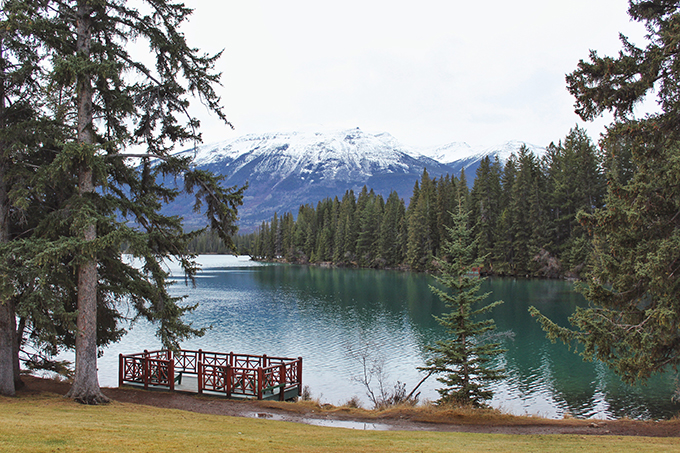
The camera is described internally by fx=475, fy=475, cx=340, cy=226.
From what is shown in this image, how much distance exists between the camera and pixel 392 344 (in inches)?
1182

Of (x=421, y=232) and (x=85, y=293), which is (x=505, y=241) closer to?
(x=421, y=232)

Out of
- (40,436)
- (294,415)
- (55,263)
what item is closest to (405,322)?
(294,415)

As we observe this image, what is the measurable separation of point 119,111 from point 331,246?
Answer: 11111 centimetres

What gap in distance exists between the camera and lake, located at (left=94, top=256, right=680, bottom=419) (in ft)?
66.6

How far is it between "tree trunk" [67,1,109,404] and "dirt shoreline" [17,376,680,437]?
230 centimetres

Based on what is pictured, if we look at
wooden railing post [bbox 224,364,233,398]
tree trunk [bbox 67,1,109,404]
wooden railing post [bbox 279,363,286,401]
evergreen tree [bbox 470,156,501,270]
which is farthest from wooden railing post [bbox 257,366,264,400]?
evergreen tree [bbox 470,156,501,270]

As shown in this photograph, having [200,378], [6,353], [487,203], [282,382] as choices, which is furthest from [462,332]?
[487,203]

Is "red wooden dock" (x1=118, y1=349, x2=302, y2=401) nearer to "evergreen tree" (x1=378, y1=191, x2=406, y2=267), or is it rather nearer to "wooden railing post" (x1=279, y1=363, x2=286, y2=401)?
"wooden railing post" (x1=279, y1=363, x2=286, y2=401)

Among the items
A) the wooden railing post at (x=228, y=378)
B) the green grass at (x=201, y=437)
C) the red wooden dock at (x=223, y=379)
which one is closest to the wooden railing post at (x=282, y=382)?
the red wooden dock at (x=223, y=379)

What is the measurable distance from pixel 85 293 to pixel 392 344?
20.5 m

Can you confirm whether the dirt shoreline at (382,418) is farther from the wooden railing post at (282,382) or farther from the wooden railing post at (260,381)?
the wooden railing post at (282,382)

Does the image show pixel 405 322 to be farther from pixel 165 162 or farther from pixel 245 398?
pixel 165 162

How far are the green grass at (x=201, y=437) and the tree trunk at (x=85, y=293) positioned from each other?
54cm

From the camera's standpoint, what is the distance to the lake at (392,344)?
66.6ft
